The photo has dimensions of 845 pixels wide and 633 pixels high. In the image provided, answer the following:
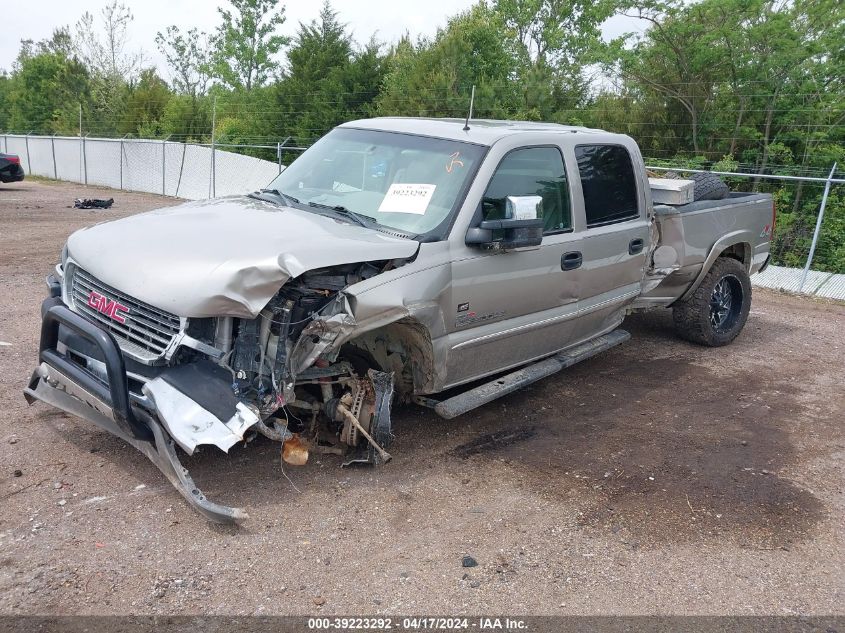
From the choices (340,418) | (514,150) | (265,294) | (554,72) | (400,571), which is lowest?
(400,571)

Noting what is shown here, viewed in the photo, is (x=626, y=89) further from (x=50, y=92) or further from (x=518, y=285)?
(x=50, y=92)

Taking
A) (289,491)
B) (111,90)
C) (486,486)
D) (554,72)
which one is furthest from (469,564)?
(111,90)

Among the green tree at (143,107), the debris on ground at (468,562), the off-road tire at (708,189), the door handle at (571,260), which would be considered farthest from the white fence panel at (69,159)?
the debris on ground at (468,562)

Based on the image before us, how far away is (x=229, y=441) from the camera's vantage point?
345 cm

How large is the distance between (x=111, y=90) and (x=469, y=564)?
34507 mm

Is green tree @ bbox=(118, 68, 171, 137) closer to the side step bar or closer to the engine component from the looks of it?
the side step bar

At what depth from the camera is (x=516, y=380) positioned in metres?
4.95

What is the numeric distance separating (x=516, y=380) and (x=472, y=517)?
4.33 ft

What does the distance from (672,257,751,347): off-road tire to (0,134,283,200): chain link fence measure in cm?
1057

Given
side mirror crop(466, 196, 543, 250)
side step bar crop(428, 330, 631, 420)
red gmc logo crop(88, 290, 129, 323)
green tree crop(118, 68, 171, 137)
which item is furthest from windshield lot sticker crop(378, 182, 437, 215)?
green tree crop(118, 68, 171, 137)

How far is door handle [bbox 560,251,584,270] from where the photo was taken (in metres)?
4.98

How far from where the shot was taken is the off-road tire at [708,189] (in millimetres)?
6877

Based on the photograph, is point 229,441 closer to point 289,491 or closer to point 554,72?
point 289,491

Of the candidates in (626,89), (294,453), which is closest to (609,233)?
(294,453)
